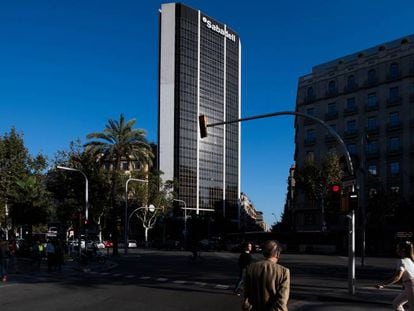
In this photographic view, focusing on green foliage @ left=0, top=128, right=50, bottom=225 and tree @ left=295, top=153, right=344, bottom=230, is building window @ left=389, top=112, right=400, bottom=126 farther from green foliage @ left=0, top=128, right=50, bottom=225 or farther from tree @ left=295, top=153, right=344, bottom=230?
green foliage @ left=0, top=128, right=50, bottom=225

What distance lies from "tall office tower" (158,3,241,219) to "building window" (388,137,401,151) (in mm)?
60600

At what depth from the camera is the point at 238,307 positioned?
1300 cm

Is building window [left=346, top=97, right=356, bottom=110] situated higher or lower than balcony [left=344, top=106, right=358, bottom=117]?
higher

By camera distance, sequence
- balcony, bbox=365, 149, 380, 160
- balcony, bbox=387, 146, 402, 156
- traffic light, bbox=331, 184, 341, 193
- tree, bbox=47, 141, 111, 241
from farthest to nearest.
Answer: balcony, bbox=365, 149, 380, 160, balcony, bbox=387, 146, 402, 156, tree, bbox=47, 141, 111, 241, traffic light, bbox=331, 184, 341, 193

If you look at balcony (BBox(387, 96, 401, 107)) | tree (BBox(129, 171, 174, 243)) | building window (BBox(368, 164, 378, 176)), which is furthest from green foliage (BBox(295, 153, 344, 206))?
tree (BBox(129, 171, 174, 243))

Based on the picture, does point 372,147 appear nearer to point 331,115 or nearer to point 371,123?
point 371,123

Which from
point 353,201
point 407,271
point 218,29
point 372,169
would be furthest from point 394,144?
point 218,29

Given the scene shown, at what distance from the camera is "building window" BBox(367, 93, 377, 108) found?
69812mm

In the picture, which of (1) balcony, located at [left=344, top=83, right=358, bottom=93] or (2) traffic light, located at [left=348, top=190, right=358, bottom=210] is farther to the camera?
(1) balcony, located at [left=344, top=83, right=358, bottom=93]

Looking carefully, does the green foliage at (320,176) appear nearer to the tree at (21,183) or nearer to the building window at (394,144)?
the building window at (394,144)

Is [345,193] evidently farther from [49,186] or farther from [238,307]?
[49,186]

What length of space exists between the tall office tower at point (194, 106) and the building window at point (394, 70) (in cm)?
5972

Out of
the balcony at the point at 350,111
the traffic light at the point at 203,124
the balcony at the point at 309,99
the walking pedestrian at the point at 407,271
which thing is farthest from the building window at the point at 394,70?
the walking pedestrian at the point at 407,271

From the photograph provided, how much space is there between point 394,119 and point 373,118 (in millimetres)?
3032
